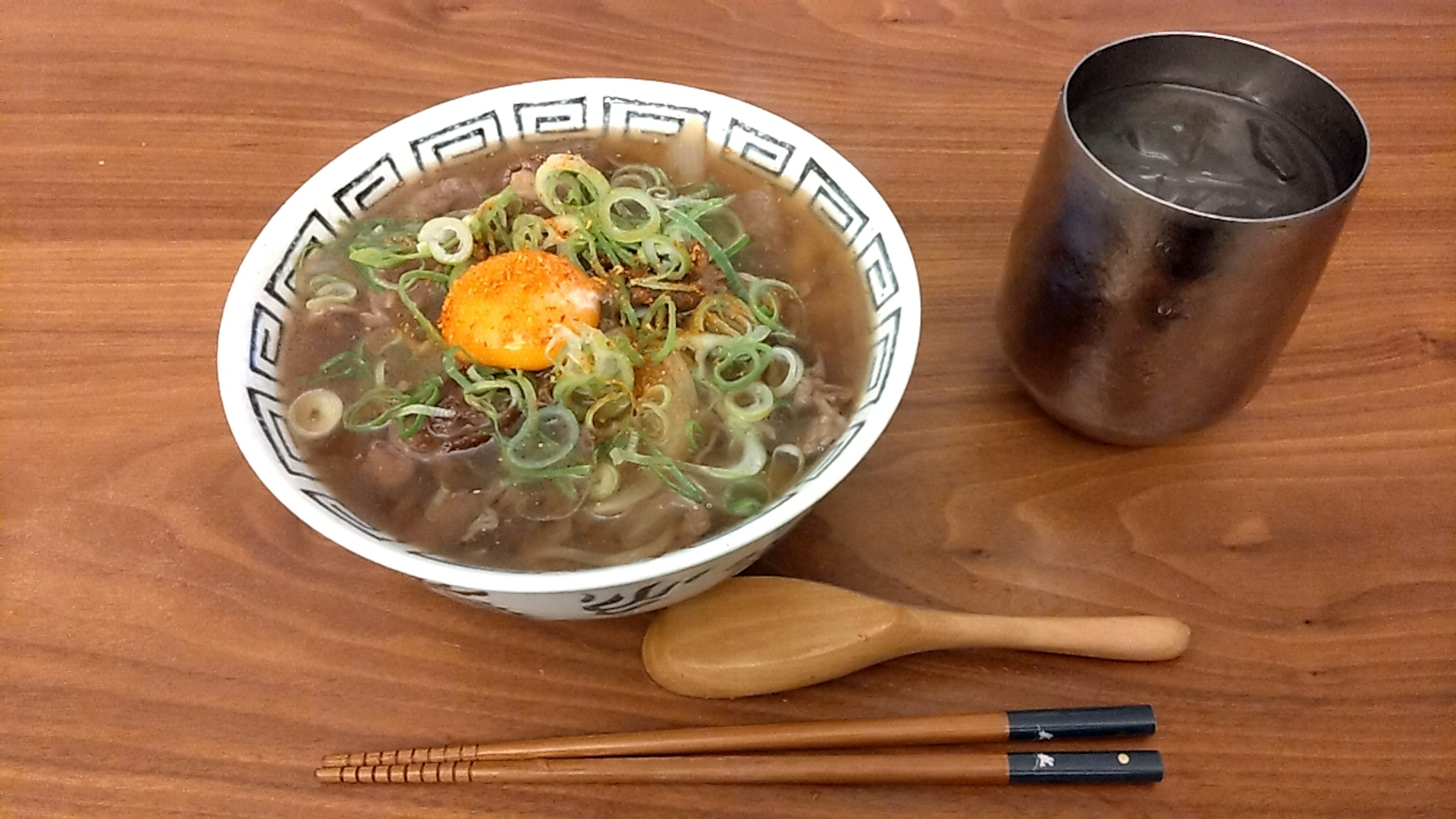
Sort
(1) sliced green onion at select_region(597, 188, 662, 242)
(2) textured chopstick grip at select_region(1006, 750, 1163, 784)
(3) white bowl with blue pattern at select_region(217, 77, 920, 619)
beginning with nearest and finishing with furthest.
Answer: (3) white bowl with blue pattern at select_region(217, 77, 920, 619) < (2) textured chopstick grip at select_region(1006, 750, 1163, 784) < (1) sliced green onion at select_region(597, 188, 662, 242)

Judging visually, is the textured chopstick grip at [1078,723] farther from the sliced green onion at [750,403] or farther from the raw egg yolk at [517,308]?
the raw egg yolk at [517,308]

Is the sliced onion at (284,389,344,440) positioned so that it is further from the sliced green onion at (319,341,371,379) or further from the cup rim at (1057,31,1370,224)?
the cup rim at (1057,31,1370,224)

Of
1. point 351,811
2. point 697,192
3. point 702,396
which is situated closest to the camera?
point 351,811

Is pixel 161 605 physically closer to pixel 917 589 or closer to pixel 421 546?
pixel 421 546

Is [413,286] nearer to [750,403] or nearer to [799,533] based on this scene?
[750,403]

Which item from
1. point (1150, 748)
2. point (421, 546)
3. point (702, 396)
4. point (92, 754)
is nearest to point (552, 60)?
point (702, 396)

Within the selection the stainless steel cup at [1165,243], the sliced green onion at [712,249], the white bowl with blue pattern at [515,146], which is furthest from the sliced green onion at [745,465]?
the stainless steel cup at [1165,243]

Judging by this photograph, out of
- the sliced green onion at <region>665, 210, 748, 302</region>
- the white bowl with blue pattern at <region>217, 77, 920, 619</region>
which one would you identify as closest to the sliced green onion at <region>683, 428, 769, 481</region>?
the white bowl with blue pattern at <region>217, 77, 920, 619</region>

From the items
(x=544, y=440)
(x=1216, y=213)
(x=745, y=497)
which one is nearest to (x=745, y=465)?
(x=745, y=497)
